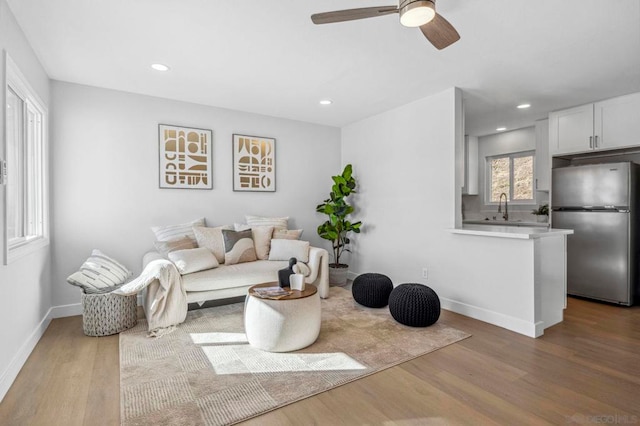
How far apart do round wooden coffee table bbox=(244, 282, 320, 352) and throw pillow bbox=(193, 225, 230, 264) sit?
4.27 feet

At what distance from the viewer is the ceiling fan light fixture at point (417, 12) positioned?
5.57ft

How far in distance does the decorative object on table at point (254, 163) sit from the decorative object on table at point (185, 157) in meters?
0.37

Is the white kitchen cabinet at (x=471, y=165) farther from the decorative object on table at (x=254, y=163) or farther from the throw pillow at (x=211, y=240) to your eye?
the throw pillow at (x=211, y=240)

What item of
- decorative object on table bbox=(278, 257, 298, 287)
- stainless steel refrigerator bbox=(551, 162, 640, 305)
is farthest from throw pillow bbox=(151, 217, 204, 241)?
stainless steel refrigerator bbox=(551, 162, 640, 305)

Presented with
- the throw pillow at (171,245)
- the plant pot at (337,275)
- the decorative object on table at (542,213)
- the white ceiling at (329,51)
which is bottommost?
the plant pot at (337,275)

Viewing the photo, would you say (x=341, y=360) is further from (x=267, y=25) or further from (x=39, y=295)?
(x=39, y=295)

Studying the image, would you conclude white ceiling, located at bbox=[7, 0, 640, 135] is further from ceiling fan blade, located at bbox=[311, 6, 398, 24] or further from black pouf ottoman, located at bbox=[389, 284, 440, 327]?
black pouf ottoman, located at bbox=[389, 284, 440, 327]

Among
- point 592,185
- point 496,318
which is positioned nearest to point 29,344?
point 496,318

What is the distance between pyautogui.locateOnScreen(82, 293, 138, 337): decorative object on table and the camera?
2893 millimetres

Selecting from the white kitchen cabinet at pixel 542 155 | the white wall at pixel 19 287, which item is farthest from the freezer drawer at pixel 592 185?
the white wall at pixel 19 287

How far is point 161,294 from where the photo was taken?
9.82 feet

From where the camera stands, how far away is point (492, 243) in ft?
10.8

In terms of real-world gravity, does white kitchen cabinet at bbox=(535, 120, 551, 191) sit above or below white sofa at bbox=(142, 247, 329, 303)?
above

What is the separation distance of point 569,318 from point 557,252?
77 centimetres
